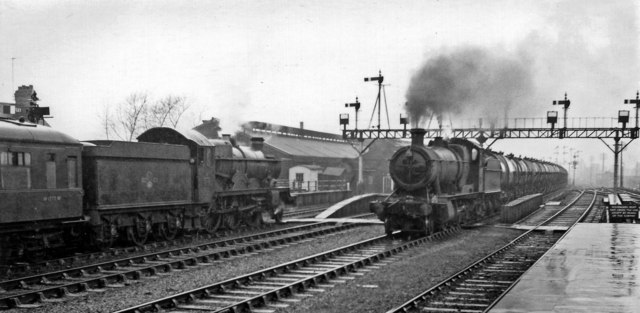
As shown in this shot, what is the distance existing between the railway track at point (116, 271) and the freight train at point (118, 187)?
4.85 ft

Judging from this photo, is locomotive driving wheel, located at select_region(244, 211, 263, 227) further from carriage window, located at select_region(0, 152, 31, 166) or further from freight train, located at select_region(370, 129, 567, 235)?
carriage window, located at select_region(0, 152, 31, 166)

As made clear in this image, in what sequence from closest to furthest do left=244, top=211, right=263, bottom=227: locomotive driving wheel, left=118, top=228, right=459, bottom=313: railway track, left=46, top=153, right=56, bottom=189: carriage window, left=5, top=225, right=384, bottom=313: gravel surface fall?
left=118, top=228, right=459, bottom=313: railway track
left=5, top=225, right=384, bottom=313: gravel surface
left=46, top=153, right=56, bottom=189: carriage window
left=244, top=211, right=263, bottom=227: locomotive driving wheel

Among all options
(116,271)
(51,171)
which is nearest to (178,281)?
(116,271)

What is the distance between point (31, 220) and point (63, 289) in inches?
106

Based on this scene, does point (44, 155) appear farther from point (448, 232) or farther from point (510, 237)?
point (510, 237)

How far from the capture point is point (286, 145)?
4872 centimetres

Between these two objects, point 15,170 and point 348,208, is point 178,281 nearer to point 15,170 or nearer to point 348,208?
point 15,170

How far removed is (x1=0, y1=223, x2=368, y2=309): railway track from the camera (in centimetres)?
975

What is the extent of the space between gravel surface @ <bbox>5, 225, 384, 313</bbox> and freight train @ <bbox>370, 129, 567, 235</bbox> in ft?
6.67

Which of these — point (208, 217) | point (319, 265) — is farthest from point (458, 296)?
point (208, 217)

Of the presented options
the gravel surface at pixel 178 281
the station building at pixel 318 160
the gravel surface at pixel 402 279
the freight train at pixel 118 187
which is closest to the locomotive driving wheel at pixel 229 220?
the freight train at pixel 118 187

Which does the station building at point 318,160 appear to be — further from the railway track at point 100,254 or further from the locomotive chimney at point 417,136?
the locomotive chimney at point 417,136

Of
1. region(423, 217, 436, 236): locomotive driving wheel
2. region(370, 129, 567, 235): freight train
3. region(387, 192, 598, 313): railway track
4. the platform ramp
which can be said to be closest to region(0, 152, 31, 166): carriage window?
region(387, 192, 598, 313): railway track

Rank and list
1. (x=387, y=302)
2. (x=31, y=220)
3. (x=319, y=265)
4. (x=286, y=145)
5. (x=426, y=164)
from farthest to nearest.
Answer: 1. (x=286, y=145)
2. (x=426, y=164)
3. (x=319, y=265)
4. (x=31, y=220)
5. (x=387, y=302)
